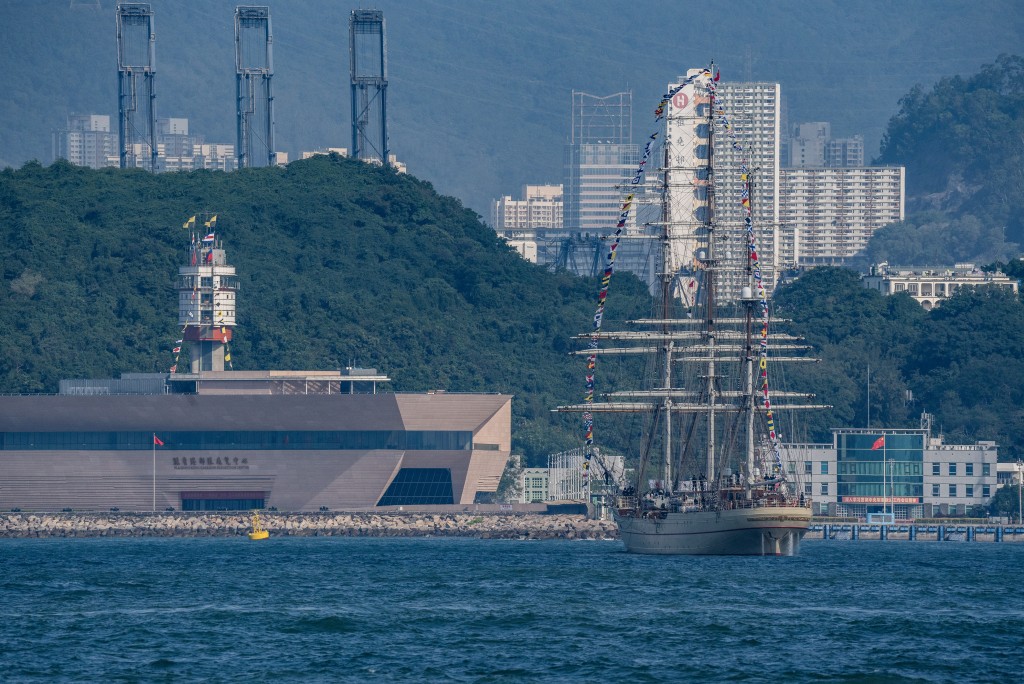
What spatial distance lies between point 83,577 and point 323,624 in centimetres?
2496

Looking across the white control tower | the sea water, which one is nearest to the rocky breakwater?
the white control tower

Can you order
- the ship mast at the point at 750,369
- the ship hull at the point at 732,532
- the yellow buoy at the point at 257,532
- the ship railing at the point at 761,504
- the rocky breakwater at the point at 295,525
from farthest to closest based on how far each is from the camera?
the rocky breakwater at the point at 295,525
the yellow buoy at the point at 257,532
the ship mast at the point at 750,369
the ship railing at the point at 761,504
the ship hull at the point at 732,532

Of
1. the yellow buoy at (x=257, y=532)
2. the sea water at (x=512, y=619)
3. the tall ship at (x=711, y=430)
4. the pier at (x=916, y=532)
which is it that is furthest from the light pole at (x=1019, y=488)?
the yellow buoy at (x=257, y=532)

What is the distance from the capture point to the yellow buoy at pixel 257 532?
136 metres

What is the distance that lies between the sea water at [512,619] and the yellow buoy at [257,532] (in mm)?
26156

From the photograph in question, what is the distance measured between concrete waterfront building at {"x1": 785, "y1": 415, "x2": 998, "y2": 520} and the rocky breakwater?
20782mm

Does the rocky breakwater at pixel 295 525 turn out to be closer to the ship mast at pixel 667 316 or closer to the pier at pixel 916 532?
the pier at pixel 916 532

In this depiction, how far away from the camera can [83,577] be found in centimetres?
9488

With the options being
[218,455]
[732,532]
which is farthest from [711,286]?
[218,455]

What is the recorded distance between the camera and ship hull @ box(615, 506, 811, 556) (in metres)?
99.5

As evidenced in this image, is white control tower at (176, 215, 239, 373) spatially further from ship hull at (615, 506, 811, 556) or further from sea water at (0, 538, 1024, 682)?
ship hull at (615, 506, 811, 556)

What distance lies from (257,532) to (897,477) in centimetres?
4943

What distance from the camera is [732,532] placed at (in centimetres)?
10025

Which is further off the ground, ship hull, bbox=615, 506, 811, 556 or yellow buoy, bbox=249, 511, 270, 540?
ship hull, bbox=615, 506, 811, 556
